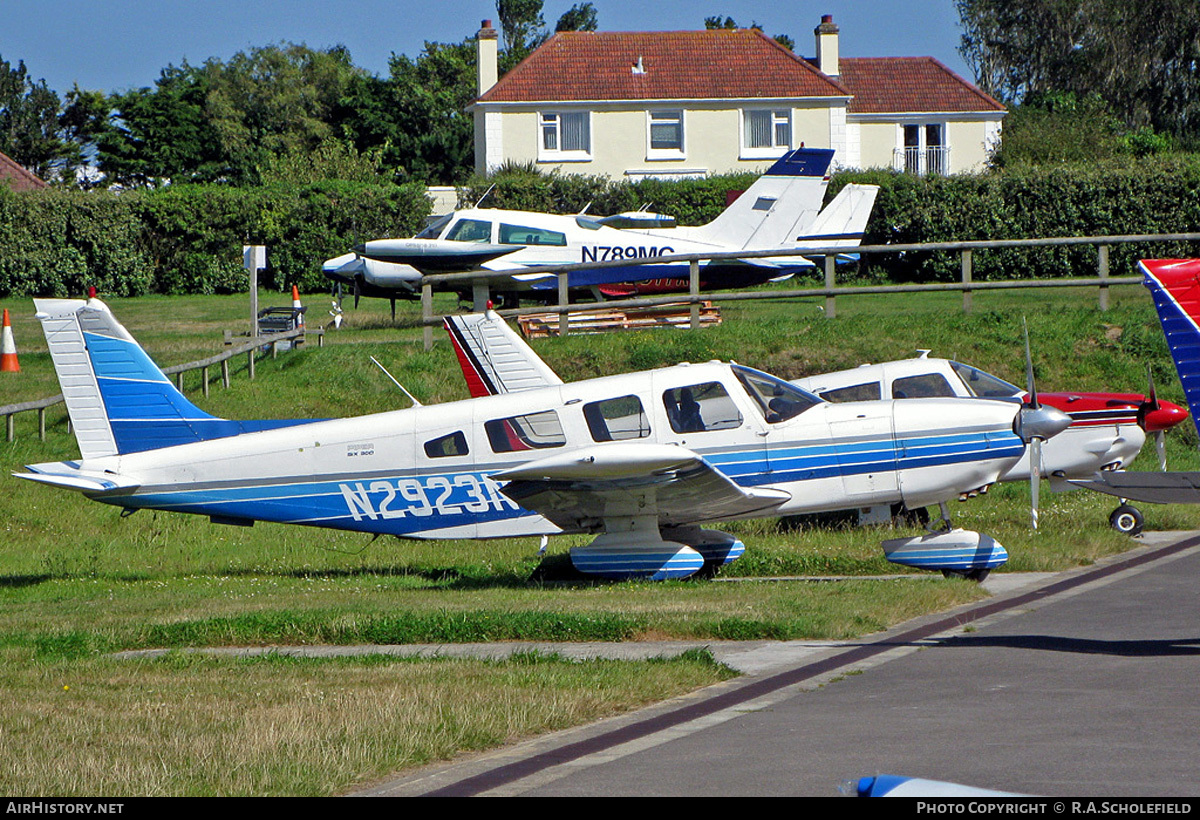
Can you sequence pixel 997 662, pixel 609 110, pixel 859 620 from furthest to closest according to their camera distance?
pixel 609 110 → pixel 859 620 → pixel 997 662

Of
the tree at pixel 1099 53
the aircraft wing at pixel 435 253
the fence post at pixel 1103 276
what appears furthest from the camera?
the tree at pixel 1099 53

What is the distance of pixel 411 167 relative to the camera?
70.3 metres

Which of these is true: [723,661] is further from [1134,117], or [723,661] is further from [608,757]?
[1134,117]

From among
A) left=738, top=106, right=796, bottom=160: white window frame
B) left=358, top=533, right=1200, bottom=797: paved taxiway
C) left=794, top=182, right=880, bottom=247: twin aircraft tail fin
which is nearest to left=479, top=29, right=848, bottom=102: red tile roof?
left=738, top=106, right=796, bottom=160: white window frame

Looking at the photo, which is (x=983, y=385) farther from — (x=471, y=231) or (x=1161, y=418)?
(x=471, y=231)

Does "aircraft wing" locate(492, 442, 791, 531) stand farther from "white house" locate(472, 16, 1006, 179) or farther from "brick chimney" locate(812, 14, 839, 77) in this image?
"brick chimney" locate(812, 14, 839, 77)

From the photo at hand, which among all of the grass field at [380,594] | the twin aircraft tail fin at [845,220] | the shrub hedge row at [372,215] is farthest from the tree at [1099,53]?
the grass field at [380,594]

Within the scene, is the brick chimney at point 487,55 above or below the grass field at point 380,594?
above

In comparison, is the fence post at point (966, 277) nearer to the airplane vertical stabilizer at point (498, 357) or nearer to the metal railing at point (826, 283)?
the metal railing at point (826, 283)

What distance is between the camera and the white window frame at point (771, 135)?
48125 mm

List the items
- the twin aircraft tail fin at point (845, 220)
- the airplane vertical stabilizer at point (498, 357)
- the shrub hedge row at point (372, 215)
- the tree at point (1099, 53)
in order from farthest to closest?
the tree at point (1099, 53), the shrub hedge row at point (372, 215), the twin aircraft tail fin at point (845, 220), the airplane vertical stabilizer at point (498, 357)

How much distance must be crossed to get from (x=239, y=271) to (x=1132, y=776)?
35.2 metres

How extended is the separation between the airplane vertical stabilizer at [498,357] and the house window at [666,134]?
3276 cm
